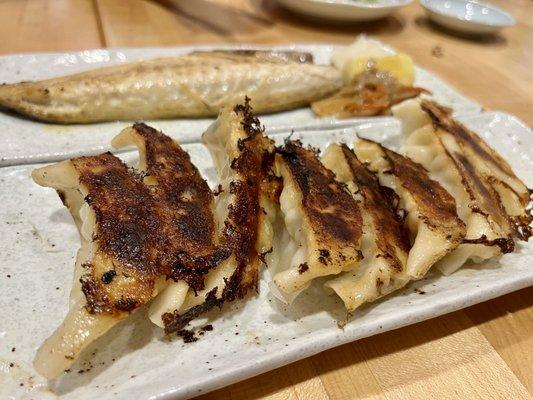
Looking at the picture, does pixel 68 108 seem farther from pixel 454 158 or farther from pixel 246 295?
pixel 454 158

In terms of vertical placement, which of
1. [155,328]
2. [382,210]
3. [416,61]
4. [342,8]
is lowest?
[155,328]

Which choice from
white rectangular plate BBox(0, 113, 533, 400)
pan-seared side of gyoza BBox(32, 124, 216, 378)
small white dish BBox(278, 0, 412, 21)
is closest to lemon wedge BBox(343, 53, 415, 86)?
small white dish BBox(278, 0, 412, 21)

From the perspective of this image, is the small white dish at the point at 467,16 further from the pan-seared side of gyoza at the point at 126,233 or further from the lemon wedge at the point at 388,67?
the pan-seared side of gyoza at the point at 126,233

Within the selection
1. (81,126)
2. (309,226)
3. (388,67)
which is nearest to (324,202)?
(309,226)

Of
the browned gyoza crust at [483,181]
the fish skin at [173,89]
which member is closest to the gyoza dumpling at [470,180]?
the browned gyoza crust at [483,181]

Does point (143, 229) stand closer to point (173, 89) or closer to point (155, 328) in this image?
point (155, 328)

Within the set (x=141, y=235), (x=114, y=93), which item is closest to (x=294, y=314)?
(x=141, y=235)
